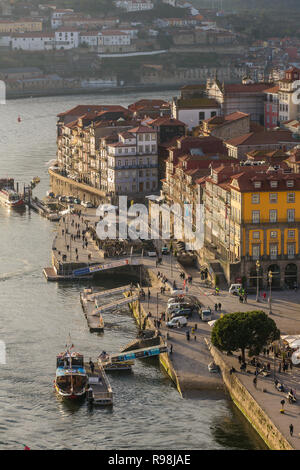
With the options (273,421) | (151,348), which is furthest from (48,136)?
(273,421)

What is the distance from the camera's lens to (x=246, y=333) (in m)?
42.8

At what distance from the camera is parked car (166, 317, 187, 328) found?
48188 mm

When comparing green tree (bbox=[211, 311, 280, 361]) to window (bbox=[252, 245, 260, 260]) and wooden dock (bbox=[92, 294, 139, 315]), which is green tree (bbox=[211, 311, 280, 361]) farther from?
wooden dock (bbox=[92, 294, 139, 315])

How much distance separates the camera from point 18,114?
14512 cm

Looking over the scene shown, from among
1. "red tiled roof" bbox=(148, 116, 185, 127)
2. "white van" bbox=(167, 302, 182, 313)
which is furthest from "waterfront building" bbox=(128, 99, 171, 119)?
"white van" bbox=(167, 302, 182, 313)

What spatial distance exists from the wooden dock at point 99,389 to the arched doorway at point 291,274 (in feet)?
39.2

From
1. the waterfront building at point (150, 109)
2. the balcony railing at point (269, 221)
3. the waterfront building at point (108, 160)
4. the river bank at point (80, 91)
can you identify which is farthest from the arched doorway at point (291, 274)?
the river bank at point (80, 91)

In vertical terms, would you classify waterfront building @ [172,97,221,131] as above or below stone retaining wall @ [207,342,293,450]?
above

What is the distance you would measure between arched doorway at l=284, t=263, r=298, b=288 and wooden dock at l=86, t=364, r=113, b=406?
11.9 metres

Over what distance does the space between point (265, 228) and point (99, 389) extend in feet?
44.8

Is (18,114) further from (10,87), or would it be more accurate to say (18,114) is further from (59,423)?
(59,423)

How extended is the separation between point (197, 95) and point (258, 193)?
39.3 meters

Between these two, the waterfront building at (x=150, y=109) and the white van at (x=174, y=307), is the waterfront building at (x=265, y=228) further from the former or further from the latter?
the waterfront building at (x=150, y=109)

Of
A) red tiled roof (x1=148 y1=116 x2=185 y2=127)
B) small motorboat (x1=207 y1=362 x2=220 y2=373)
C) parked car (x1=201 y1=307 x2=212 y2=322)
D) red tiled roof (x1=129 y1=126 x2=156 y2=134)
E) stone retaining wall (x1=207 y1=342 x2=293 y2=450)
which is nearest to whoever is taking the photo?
stone retaining wall (x1=207 y1=342 x2=293 y2=450)
